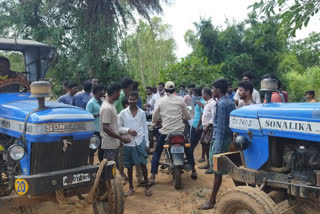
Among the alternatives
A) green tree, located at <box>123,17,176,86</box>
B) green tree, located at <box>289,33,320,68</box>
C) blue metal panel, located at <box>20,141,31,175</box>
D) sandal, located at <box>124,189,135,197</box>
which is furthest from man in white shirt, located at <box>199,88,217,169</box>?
green tree, located at <box>289,33,320,68</box>

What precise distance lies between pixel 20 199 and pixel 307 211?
311cm

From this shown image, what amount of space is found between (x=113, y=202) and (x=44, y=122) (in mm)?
1354

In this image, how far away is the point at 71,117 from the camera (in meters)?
3.59

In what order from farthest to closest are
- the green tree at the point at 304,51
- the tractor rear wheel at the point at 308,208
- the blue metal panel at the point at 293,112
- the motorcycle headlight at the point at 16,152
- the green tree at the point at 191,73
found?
the green tree at the point at 304,51 → the green tree at the point at 191,73 → the motorcycle headlight at the point at 16,152 → the tractor rear wheel at the point at 308,208 → the blue metal panel at the point at 293,112

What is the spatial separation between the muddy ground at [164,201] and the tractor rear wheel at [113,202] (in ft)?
1.58

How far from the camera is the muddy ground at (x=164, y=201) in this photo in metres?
4.48

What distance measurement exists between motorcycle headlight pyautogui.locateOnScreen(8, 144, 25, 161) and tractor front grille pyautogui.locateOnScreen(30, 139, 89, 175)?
116 mm

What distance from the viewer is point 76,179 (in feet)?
11.4

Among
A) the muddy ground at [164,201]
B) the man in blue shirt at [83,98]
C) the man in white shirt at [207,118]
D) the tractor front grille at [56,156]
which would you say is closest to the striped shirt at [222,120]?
the muddy ground at [164,201]

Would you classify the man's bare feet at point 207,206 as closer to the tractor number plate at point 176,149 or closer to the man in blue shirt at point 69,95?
the tractor number plate at point 176,149

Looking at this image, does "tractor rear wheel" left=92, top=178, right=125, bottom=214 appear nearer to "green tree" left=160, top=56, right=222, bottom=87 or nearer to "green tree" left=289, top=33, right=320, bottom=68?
"green tree" left=160, top=56, right=222, bottom=87

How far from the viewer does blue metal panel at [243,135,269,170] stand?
3.41 metres

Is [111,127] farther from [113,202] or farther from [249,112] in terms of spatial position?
[249,112]

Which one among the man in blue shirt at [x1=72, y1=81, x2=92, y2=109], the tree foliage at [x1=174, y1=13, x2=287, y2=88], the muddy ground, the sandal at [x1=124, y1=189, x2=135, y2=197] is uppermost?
the tree foliage at [x1=174, y1=13, x2=287, y2=88]
